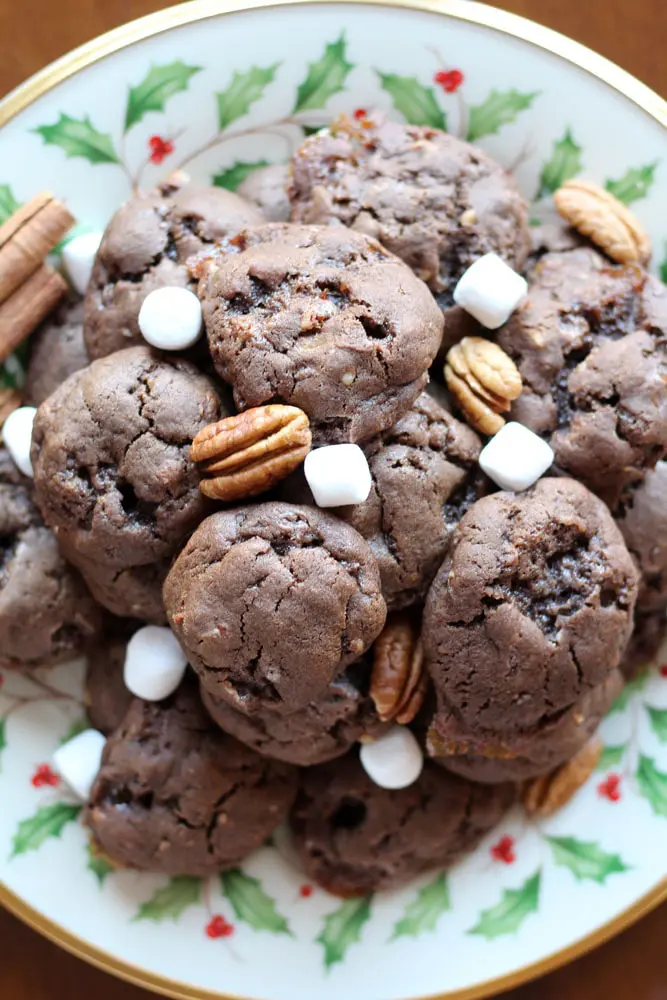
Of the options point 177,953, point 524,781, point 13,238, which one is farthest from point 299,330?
point 177,953

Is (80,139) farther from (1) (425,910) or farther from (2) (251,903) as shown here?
(1) (425,910)

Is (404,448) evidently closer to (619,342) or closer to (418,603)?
(418,603)

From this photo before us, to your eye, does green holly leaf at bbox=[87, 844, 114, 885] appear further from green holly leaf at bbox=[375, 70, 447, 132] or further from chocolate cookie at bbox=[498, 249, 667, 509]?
green holly leaf at bbox=[375, 70, 447, 132]

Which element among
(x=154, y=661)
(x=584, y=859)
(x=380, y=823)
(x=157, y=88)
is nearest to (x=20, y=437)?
(x=154, y=661)

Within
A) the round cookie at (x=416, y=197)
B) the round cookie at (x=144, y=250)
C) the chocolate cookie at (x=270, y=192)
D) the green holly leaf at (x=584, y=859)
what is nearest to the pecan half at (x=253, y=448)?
the round cookie at (x=144, y=250)

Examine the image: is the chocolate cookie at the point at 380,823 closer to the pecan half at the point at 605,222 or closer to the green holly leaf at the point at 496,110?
the pecan half at the point at 605,222

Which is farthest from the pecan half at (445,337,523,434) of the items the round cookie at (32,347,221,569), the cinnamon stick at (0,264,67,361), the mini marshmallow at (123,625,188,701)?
the cinnamon stick at (0,264,67,361)
